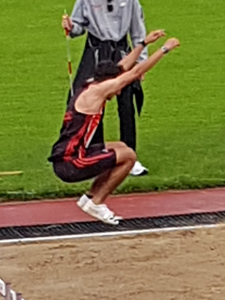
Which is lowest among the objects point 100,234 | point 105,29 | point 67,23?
point 100,234

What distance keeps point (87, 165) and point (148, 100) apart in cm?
496

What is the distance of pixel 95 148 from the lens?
30.0ft

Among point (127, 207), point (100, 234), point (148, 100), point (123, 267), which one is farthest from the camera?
point (148, 100)

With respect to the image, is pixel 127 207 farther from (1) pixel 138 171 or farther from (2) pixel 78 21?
(2) pixel 78 21

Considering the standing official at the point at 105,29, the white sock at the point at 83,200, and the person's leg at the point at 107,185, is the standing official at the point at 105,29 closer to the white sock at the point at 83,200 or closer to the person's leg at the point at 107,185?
the person's leg at the point at 107,185

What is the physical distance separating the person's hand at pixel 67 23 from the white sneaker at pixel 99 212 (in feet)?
6.09

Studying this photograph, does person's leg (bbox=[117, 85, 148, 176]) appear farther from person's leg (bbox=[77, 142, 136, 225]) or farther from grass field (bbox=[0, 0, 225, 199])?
person's leg (bbox=[77, 142, 136, 225])

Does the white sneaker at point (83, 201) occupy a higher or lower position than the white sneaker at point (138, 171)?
higher

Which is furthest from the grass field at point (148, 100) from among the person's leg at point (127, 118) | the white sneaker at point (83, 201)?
the white sneaker at point (83, 201)

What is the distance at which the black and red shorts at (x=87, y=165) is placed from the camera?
9000 millimetres

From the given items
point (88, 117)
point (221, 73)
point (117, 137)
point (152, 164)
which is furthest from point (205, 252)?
point (221, 73)

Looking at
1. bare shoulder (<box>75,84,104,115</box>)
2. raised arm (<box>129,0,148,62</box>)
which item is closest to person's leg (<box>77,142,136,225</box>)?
bare shoulder (<box>75,84,104,115</box>)

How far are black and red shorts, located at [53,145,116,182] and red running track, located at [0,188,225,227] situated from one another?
0.45 meters

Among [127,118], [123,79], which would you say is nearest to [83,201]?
[123,79]
